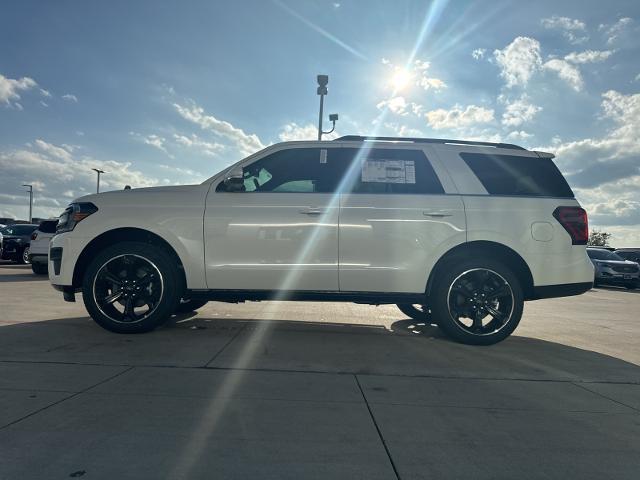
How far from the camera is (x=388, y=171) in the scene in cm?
462

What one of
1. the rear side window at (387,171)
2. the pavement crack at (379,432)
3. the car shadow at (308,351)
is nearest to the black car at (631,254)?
the car shadow at (308,351)

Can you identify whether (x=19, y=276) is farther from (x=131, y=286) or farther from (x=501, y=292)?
(x=501, y=292)

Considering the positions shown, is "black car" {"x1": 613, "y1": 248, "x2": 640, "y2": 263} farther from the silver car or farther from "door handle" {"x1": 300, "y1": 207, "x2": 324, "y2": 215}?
"door handle" {"x1": 300, "y1": 207, "x2": 324, "y2": 215}

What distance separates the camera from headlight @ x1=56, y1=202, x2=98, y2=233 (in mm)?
4469

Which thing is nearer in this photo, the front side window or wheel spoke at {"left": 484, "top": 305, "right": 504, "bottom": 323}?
wheel spoke at {"left": 484, "top": 305, "right": 504, "bottom": 323}

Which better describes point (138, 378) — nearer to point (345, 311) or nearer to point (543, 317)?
point (345, 311)

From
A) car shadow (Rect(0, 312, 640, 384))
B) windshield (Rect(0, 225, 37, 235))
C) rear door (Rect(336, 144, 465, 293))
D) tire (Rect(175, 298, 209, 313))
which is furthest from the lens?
windshield (Rect(0, 225, 37, 235))

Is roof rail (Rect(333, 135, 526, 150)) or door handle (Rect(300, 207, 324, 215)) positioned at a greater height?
roof rail (Rect(333, 135, 526, 150))

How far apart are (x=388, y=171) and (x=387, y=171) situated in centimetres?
1

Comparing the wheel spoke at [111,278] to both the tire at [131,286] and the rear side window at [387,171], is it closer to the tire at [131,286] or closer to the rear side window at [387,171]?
the tire at [131,286]

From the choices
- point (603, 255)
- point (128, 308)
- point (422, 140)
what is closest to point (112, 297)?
point (128, 308)

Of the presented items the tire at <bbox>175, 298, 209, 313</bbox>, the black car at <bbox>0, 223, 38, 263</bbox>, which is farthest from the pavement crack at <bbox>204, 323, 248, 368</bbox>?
the black car at <bbox>0, 223, 38, 263</bbox>

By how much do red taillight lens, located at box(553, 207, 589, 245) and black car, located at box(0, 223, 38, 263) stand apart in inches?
674

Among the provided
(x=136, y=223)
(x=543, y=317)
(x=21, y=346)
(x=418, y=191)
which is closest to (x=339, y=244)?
(x=418, y=191)
